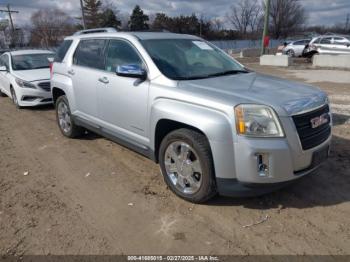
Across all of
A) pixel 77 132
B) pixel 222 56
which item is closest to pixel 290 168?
pixel 222 56

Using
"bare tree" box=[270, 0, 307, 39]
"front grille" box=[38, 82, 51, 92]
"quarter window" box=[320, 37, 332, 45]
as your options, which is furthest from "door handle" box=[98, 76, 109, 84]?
"bare tree" box=[270, 0, 307, 39]

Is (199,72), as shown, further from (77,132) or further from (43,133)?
(43,133)

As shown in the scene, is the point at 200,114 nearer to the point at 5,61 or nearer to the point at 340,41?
Answer: the point at 5,61

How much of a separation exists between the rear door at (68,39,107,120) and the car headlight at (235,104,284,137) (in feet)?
8.08

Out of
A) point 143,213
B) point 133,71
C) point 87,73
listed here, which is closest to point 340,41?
point 87,73

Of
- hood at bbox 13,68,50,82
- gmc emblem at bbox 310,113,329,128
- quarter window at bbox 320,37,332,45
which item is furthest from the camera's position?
quarter window at bbox 320,37,332,45

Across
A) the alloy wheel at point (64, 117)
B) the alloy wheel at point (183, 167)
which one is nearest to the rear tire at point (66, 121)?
the alloy wheel at point (64, 117)

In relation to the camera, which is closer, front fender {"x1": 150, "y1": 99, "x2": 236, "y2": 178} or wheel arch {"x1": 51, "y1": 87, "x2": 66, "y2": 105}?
front fender {"x1": 150, "y1": 99, "x2": 236, "y2": 178}

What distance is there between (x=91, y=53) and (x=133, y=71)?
1.56 m

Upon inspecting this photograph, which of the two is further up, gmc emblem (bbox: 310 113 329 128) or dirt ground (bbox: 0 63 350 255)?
gmc emblem (bbox: 310 113 329 128)

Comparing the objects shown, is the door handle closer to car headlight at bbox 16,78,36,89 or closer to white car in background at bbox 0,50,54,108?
white car in background at bbox 0,50,54,108

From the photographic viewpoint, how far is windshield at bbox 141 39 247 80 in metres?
4.16

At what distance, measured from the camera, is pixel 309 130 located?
3.44 metres

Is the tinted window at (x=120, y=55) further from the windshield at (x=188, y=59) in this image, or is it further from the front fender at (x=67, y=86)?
the front fender at (x=67, y=86)
